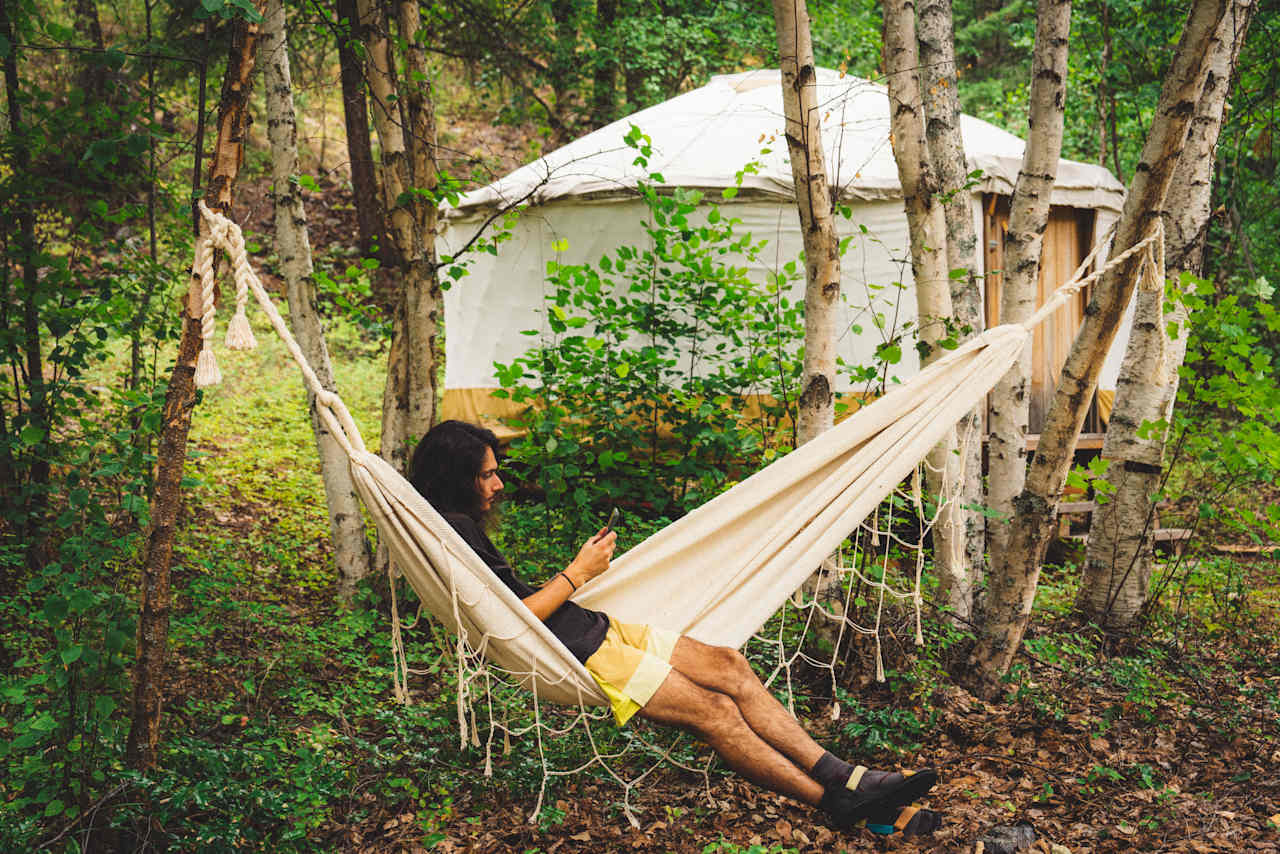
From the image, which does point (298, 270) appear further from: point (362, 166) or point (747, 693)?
point (362, 166)

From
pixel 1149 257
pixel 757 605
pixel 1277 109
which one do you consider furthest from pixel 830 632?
pixel 1277 109

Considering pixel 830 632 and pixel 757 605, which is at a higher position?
pixel 757 605

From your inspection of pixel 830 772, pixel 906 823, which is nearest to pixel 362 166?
pixel 830 772

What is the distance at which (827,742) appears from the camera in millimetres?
2486

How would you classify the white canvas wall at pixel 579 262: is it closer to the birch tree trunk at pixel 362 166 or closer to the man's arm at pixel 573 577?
the birch tree trunk at pixel 362 166

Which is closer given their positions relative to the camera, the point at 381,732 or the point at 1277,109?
the point at 381,732

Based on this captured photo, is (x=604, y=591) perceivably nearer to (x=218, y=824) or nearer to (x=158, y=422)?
(x=218, y=824)

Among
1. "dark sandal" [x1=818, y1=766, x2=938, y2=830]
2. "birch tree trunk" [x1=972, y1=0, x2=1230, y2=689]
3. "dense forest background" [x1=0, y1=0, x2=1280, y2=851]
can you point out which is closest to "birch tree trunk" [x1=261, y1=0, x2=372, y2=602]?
"dense forest background" [x1=0, y1=0, x2=1280, y2=851]

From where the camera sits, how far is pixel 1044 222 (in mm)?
2920

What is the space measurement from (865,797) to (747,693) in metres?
0.31

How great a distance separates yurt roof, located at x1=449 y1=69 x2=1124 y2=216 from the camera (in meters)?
4.59

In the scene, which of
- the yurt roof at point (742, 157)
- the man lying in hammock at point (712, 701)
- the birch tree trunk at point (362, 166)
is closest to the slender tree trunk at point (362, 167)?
the birch tree trunk at point (362, 166)

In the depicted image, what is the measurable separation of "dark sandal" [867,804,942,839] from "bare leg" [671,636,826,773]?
0.57ft

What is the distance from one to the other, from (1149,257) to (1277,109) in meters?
4.08
